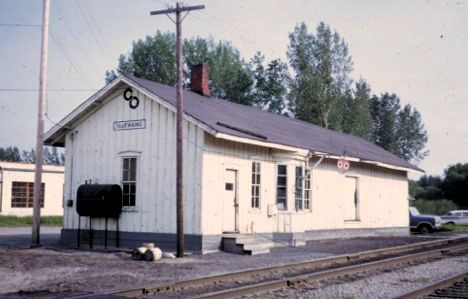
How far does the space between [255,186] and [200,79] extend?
5.77m

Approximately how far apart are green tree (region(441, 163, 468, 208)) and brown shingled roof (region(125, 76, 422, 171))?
4197 centimetres

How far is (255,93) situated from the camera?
5419 cm

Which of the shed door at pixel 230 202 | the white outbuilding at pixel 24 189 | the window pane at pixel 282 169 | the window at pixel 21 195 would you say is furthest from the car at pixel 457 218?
the shed door at pixel 230 202

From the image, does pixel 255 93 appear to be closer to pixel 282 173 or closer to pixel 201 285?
pixel 282 173

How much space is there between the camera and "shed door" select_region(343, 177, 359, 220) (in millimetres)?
25188

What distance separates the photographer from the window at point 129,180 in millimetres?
18281

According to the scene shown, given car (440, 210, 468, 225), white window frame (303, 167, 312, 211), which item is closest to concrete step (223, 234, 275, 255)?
white window frame (303, 167, 312, 211)

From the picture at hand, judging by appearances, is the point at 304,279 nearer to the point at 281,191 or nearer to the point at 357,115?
the point at 281,191

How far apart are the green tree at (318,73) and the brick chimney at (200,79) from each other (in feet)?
86.0

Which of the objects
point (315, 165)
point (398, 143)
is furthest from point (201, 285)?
point (398, 143)

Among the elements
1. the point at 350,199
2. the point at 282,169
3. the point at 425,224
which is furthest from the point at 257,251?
the point at 425,224

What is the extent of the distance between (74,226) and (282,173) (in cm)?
737

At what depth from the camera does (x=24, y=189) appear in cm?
3700

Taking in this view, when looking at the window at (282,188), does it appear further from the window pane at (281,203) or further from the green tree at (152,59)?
the green tree at (152,59)
